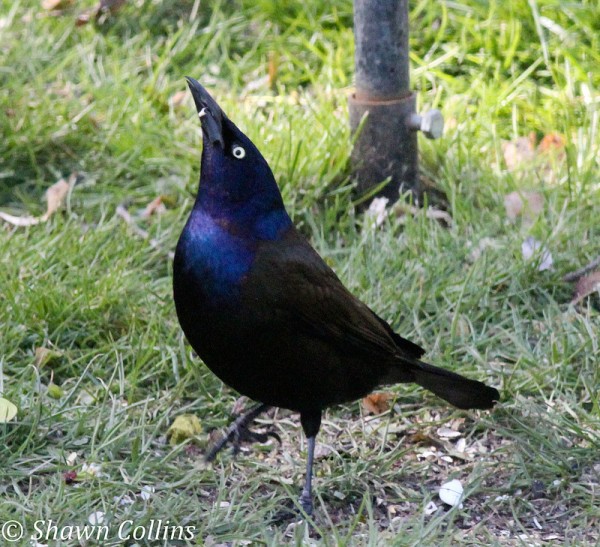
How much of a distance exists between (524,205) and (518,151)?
53cm

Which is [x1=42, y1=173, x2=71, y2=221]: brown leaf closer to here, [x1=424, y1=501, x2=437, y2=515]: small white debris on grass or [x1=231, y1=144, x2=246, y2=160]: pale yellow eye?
[x1=231, y1=144, x2=246, y2=160]: pale yellow eye

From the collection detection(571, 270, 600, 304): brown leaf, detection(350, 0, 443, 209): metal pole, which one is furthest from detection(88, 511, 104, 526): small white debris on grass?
detection(350, 0, 443, 209): metal pole

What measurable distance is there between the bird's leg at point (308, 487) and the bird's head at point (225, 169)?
0.67 metres

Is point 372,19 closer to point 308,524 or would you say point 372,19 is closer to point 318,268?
point 318,268

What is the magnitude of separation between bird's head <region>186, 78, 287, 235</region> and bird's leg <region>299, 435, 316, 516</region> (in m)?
0.67

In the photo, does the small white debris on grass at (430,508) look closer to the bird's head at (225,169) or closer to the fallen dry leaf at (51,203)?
the bird's head at (225,169)

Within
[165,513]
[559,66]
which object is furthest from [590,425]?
[559,66]

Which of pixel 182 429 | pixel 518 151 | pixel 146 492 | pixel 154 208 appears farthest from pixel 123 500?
pixel 518 151

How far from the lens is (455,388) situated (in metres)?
3.21

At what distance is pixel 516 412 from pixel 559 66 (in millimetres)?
2325

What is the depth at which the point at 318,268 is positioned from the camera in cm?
297

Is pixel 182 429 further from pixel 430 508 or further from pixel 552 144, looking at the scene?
pixel 552 144

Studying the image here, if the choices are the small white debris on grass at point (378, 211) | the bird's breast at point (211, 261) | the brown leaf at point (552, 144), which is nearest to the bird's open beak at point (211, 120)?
the bird's breast at point (211, 261)

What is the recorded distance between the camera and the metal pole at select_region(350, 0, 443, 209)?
4348 mm
